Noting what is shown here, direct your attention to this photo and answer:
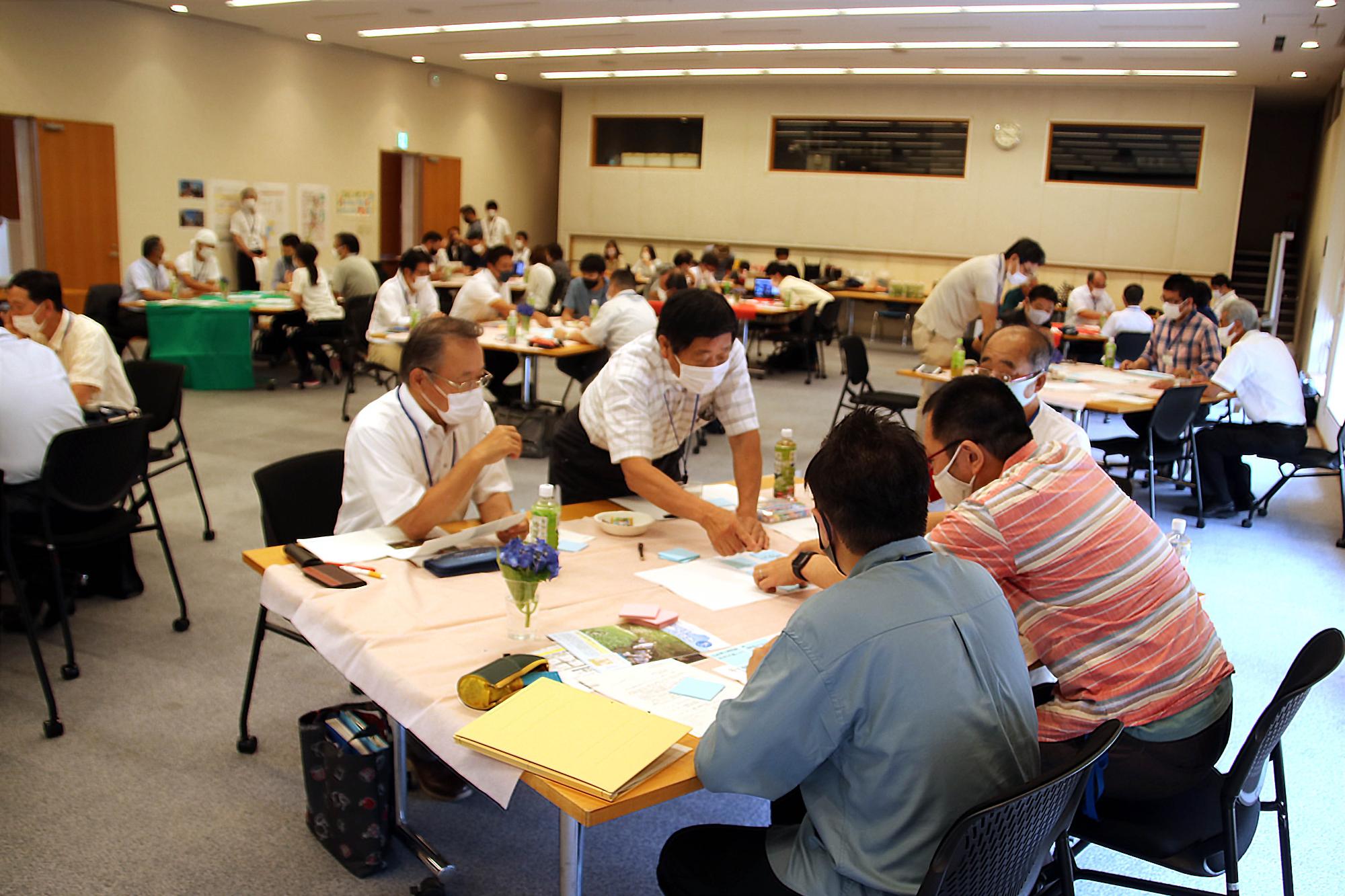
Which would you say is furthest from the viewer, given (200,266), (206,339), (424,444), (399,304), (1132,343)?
(200,266)

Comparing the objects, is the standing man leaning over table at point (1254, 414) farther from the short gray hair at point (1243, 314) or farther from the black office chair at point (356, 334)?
the black office chair at point (356, 334)

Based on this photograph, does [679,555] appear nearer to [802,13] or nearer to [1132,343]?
[1132,343]

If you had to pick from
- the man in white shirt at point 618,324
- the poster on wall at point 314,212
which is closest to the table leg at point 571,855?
the man in white shirt at point 618,324

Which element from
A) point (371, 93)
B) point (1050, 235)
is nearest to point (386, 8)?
point (371, 93)

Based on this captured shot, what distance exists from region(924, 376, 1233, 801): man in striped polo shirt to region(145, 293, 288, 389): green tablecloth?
8.05 meters

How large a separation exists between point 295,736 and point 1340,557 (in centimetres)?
552

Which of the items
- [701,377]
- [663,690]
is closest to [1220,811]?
[663,690]

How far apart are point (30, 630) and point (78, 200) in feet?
33.3

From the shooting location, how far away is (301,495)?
313 centimetres

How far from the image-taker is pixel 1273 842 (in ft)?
9.77

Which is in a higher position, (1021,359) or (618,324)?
(1021,359)

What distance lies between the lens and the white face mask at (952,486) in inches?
96.5

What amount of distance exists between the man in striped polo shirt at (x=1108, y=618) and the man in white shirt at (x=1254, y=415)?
179 inches

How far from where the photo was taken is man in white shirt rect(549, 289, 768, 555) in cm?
310
